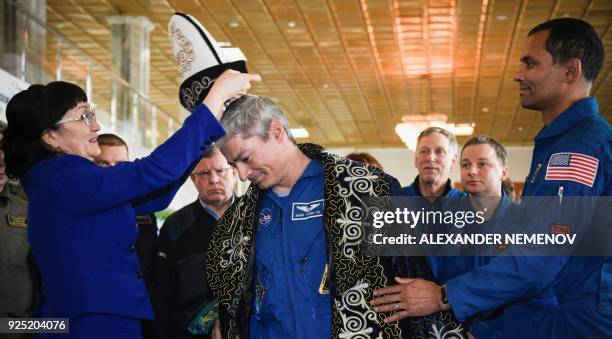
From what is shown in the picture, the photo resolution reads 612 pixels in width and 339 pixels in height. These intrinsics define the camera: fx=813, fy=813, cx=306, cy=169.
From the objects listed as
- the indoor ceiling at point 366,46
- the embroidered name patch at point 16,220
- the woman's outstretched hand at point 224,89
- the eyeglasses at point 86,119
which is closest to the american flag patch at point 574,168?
the woman's outstretched hand at point 224,89

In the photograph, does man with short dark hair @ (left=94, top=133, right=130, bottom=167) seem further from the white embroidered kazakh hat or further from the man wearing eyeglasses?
the white embroidered kazakh hat

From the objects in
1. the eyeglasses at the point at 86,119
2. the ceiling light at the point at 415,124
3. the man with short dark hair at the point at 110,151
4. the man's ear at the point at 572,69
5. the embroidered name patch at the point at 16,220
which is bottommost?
the embroidered name patch at the point at 16,220

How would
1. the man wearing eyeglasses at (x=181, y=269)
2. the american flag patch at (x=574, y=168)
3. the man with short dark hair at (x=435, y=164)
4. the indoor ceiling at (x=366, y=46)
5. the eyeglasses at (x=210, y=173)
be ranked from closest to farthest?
the american flag patch at (x=574, y=168) → the man wearing eyeglasses at (x=181, y=269) → the eyeglasses at (x=210, y=173) → the man with short dark hair at (x=435, y=164) → the indoor ceiling at (x=366, y=46)

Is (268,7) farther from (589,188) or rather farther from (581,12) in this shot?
(589,188)

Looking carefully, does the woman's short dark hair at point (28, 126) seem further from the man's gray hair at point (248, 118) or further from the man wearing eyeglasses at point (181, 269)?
the man wearing eyeglasses at point (181, 269)

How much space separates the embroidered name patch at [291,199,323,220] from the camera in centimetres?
262

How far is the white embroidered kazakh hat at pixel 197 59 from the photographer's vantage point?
8.46 ft

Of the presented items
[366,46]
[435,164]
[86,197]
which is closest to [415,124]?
[366,46]

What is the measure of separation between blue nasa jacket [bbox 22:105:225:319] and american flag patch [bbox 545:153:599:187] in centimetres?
102

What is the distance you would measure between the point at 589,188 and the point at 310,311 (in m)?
0.92

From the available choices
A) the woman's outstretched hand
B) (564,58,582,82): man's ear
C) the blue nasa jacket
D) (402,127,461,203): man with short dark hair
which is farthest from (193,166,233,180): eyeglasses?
(564,58,582,82): man's ear

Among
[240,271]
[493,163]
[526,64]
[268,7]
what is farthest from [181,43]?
[268,7]

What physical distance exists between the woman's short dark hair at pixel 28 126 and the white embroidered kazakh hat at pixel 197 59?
44 centimetres

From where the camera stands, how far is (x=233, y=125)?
2602mm
